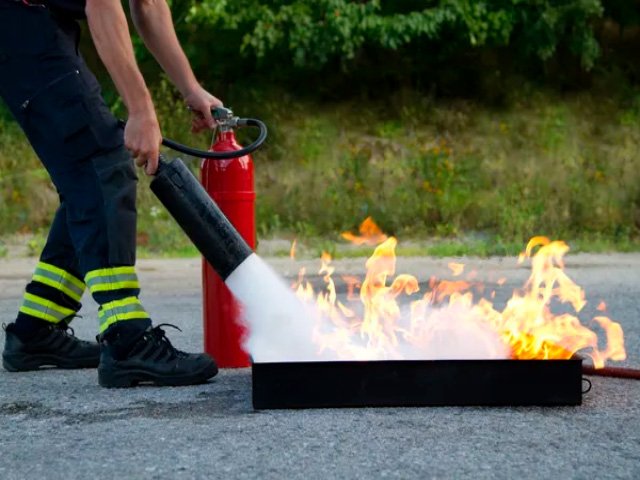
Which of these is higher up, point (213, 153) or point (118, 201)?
point (213, 153)

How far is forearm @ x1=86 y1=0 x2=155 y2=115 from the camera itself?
163 inches

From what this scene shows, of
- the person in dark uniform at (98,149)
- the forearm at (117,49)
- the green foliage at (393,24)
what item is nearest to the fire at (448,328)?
the person in dark uniform at (98,149)

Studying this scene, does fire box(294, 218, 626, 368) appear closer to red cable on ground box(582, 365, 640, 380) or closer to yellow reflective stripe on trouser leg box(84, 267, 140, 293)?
red cable on ground box(582, 365, 640, 380)

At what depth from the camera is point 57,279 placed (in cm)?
484

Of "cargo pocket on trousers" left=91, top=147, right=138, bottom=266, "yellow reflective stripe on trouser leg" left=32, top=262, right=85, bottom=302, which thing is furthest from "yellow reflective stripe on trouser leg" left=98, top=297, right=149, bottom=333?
"yellow reflective stripe on trouser leg" left=32, top=262, right=85, bottom=302

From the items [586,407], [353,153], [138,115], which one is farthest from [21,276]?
[586,407]

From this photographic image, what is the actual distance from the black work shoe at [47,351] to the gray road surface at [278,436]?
0.17 m

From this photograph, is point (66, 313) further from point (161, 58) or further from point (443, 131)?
point (443, 131)

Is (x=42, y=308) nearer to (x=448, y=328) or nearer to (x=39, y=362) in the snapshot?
(x=39, y=362)

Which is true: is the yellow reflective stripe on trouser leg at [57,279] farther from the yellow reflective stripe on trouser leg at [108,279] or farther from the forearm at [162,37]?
the forearm at [162,37]

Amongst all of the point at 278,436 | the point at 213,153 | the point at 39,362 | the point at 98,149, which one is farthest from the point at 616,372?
the point at 39,362

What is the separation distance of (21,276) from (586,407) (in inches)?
278

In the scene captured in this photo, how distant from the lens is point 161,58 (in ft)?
15.7

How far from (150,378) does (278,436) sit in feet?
3.30
